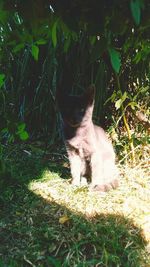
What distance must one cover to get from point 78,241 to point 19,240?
0.47 m

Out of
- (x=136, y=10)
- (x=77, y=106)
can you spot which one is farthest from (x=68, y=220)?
(x=136, y=10)

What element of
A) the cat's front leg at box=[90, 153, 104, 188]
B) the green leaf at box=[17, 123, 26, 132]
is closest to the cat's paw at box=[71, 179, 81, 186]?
the cat's front leg at box=[90, 153, 104, 188]

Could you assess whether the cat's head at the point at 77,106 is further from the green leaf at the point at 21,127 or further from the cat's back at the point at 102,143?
the green leaf at the point at 21,127

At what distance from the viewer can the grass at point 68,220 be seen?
10.2 ft

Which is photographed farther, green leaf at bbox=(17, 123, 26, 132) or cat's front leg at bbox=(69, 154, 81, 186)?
cat's front leg at bbox=(69, 154, 81, 186)

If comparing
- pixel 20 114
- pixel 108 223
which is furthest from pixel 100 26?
pixel 20 114

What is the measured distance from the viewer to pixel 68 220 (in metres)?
3.55

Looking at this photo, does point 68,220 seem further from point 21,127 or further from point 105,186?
point 21,127

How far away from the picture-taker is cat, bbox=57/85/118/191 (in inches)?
164

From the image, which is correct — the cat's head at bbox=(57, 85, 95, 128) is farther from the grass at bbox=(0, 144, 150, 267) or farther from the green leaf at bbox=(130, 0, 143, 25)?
the green leaf at bbox=(130, 0, 143, 25)

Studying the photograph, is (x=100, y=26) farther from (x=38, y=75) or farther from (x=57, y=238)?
(x=38, y=75)

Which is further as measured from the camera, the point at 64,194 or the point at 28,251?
the point at 64,194

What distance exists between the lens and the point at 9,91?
18.7ft

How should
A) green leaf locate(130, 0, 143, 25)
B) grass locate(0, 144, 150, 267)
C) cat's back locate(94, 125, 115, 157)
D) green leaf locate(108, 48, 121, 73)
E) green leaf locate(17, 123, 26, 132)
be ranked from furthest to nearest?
cat's back locate(94, 125, 115, 157) < grass locate(0, 144, 150, 267) < green leaf locate(17, 123, 26, 132) < green leaf locate(108, 48, 121, 73) < green leaf locate(130, 0, 143, 25)
